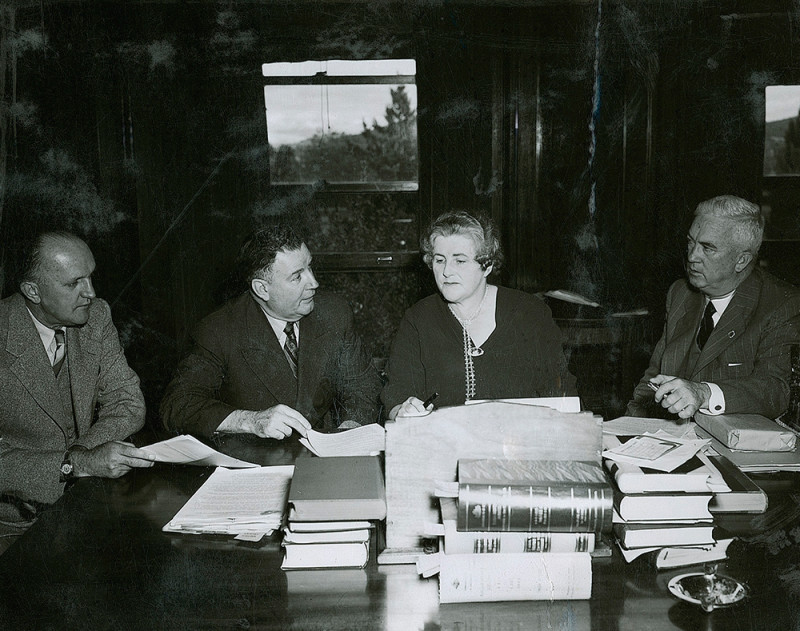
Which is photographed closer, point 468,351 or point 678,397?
point 678,397

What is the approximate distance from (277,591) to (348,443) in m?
0.62

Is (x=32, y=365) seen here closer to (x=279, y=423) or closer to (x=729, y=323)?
(x=279, y=423)

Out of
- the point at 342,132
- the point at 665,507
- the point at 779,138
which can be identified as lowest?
the point at 665,507

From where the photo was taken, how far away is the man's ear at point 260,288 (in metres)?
2.56

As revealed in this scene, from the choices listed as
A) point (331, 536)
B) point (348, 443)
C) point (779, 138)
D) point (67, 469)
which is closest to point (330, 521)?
point (331, 536)

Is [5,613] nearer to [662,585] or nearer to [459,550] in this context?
[459,550]

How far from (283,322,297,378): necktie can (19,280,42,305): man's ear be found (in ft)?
2.85

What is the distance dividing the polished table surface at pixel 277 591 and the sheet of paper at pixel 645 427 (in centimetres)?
44

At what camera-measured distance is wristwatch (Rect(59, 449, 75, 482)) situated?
192cm

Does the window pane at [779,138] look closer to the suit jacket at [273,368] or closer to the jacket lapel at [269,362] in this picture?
the suit jacket at [273,368]

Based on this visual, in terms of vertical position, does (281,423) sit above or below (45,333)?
below

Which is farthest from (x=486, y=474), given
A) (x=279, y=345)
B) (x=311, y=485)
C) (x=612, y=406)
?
(x=612, y=406)

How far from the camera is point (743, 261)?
8.49 feet

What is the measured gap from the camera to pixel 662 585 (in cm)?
118
